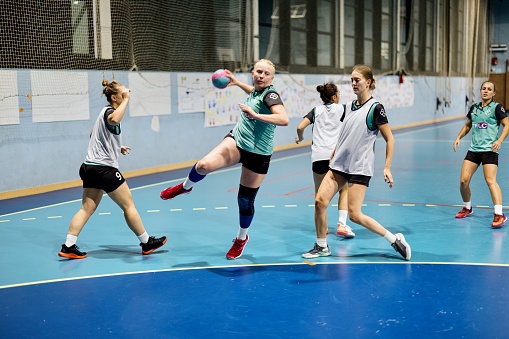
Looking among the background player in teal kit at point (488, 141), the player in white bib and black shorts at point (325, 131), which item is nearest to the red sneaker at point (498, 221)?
the background player in teal kit at point (488, 141)

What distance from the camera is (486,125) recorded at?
25.3 ft

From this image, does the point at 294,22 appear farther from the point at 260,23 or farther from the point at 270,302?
the point at 270,302

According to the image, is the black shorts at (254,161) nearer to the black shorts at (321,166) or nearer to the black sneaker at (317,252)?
the black sneaker at (317,252)

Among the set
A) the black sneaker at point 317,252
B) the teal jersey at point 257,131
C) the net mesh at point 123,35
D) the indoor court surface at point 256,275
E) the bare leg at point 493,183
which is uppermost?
the net mesh at point 123,35

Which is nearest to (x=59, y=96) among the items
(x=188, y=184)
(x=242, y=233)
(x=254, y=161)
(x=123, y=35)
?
(x=123, y=35)

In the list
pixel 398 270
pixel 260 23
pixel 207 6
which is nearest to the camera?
pixel 398 270

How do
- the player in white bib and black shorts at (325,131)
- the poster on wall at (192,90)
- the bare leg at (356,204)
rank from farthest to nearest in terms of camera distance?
the poster on wall at (192,90)
the player in white bib and black shorts at (325,131)
the bare leg at (356,204)

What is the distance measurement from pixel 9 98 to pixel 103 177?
4787 mm

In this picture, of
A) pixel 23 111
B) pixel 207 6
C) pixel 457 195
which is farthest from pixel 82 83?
pixel 457 195

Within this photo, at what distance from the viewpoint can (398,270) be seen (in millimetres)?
5738

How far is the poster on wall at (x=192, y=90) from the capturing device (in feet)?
44.1

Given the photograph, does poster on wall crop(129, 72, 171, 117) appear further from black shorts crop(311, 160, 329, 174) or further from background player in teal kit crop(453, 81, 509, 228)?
background player in teal kit crop(453, 81, 509, 228)

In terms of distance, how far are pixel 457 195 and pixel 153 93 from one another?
6.34 m

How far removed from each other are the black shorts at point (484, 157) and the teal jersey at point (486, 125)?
0.17 feet
